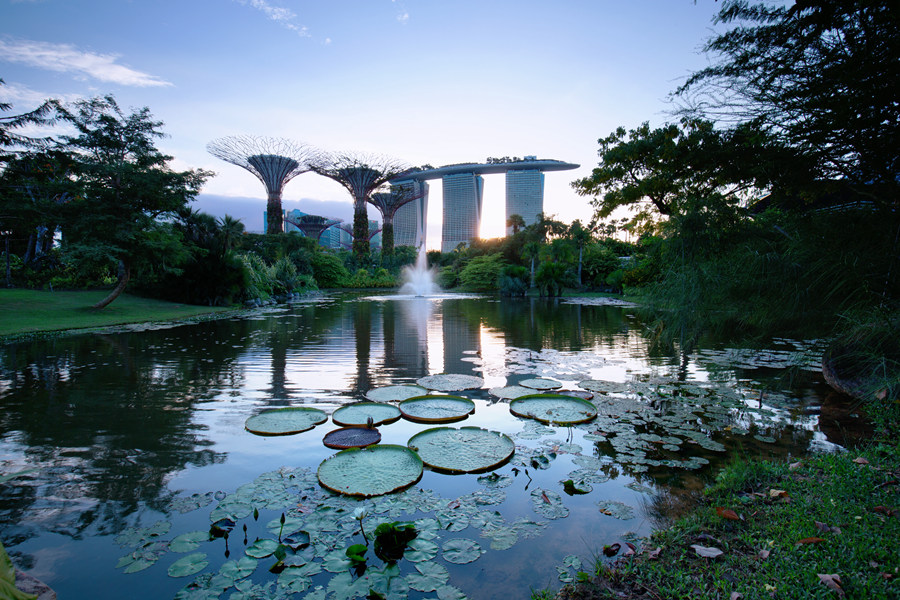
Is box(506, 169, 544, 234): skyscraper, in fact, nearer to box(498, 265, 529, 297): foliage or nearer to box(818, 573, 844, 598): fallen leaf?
box(498, 265, 529, 297): foliage

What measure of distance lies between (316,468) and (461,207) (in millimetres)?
89119

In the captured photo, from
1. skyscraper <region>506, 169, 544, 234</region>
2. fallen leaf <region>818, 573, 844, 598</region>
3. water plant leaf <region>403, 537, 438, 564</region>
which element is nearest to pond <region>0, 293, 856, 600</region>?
water plant leaf <region>403, 537, 438, 564</region>

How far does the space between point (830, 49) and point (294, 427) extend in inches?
290

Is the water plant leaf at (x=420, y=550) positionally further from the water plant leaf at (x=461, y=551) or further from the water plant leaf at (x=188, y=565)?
the water plant leaf at (x=188, y=565)

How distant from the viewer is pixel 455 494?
3156 mm

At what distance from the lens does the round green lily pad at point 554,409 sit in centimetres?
462

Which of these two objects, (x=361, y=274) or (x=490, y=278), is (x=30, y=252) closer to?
(x=361, y=274)

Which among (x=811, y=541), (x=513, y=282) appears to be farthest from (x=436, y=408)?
(x=513, y=282)

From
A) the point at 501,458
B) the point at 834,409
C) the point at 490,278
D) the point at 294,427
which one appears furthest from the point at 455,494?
the point at 490,278

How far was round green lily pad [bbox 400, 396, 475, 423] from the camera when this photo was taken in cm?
462

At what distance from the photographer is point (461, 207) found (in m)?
90.2

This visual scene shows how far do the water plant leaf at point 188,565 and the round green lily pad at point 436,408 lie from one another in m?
2.47

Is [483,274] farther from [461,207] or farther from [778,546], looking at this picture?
[461,207]

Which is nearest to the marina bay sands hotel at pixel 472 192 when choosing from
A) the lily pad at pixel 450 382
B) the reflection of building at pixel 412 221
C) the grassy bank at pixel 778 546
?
the reflection of building at pixel 412 221
